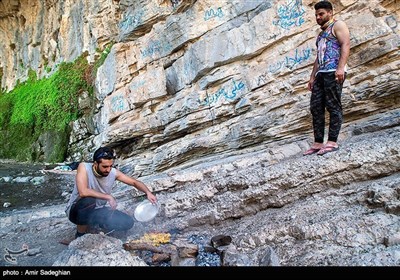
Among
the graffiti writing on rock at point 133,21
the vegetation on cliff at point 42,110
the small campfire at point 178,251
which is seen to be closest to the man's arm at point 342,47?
the small campfire at point 178,251

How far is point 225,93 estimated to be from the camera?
24.0 ft

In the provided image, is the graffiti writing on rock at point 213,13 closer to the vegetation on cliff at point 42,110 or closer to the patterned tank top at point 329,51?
the patterned tank top at point 329,51

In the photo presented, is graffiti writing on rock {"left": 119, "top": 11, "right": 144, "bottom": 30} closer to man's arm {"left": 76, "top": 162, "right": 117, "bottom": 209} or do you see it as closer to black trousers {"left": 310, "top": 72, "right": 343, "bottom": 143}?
black trousers {"left": 310, "top": 72, "right": 343, "bottom": 143}

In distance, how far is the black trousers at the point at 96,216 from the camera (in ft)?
12.2

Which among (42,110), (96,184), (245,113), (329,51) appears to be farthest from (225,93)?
(42,110)

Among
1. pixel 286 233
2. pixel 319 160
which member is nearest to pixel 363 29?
pixel 319 160

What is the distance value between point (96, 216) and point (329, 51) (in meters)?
3.61

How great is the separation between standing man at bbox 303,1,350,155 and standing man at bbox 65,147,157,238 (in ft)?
8.19

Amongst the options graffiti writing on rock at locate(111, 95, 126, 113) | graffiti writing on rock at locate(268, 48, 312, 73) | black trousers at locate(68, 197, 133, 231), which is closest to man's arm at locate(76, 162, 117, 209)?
black trousers at locate(68, 197, 133, 231)

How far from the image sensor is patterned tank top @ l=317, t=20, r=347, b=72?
160 inches

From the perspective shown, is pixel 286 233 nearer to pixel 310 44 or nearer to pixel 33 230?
pixel 33 230

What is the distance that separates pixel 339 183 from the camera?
3.71m

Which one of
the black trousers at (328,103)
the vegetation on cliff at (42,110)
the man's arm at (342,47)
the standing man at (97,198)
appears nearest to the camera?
the standing man at (97,198)

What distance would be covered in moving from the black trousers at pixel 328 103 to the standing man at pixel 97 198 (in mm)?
2451
